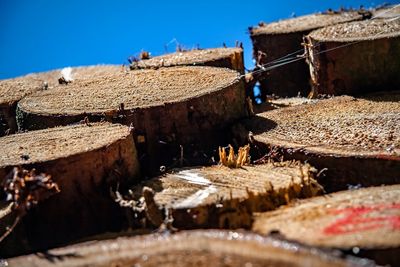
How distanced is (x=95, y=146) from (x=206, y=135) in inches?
54.9

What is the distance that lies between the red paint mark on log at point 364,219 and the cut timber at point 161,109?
1.96 meters

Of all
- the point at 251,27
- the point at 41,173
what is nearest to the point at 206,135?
the point at 41,173

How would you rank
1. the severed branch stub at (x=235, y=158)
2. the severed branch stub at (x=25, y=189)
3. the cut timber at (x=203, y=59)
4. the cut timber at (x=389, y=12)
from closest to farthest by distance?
the severed branch stub at (x=25, y=189), the severed branch stub at (x=235, y=158), the cut timber at (x=203, y=59), the cut timber at (x=389, y=12)

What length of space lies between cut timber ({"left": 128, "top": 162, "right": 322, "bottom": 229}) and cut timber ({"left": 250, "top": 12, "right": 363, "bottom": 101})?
12.5 ft

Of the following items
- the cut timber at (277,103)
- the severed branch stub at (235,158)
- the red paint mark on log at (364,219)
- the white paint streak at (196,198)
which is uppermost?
the cut timber at (277,103)

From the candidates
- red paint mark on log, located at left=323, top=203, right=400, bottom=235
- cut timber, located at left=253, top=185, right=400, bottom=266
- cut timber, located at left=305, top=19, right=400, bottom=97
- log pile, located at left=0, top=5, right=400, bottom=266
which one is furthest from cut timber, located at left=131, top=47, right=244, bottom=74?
red paint mark on log, located at left=323, top=203, right=400, bottom=235

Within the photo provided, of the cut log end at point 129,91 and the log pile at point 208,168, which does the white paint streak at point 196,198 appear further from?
the cut log end at point 129,91

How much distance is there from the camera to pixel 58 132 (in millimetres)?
5688

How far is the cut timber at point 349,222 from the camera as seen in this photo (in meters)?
3.70

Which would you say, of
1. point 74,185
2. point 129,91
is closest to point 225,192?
point 74,185

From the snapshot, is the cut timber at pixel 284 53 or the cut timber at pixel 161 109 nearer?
the cut timber at pixel 161 109

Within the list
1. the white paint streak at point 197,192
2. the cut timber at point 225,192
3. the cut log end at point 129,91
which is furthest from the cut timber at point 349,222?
the cut log end at point 129,91

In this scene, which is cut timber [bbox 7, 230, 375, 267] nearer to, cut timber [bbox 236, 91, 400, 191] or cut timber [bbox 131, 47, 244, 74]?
cut timber [bbox 236, 91, 400, 191]

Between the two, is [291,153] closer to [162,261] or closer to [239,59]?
[162,261]
